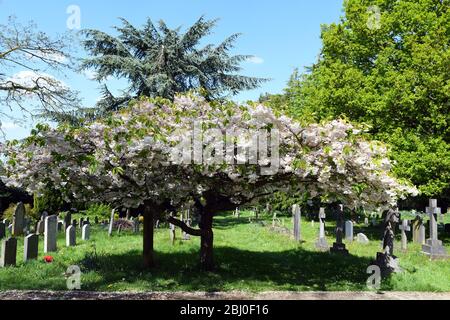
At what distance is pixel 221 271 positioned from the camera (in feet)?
40.8

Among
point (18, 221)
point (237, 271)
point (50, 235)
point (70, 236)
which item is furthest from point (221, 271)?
point (18, 221)

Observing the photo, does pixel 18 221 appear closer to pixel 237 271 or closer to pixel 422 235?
pixel 237 271

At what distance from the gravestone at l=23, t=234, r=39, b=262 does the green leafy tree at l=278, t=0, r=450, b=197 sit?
14.3 m

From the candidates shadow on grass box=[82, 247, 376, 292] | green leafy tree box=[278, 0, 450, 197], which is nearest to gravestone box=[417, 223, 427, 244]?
green leafy tree box=[278, 0, 450, 197]

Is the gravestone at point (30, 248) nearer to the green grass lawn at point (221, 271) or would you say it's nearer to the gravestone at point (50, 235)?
the green grass lawn at point (221, 271)

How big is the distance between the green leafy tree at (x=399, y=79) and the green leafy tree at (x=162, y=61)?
703 centimetres

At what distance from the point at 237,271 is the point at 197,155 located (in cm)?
450

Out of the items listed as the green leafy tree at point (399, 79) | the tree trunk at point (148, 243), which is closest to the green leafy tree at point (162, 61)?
the green leafy tree at point (399, 79)

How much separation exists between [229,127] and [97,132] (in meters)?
3.22

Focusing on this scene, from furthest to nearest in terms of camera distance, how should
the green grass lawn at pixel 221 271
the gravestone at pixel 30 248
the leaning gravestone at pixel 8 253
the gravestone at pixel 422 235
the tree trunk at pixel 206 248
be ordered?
1. the gravestone at pixel 422 235
2. the gravestone at pixel 30 248
3. the leaning gravestone at pixel 8 253
4. the tree trunk at pixel 206 248
5. the green grass lawn at pixel 221 271

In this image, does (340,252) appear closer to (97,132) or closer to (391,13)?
(97,132)

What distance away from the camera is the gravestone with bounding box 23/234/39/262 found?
1370 cm

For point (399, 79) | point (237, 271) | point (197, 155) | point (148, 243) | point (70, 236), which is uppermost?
point (399, 79)

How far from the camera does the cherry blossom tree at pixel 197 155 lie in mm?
9820
